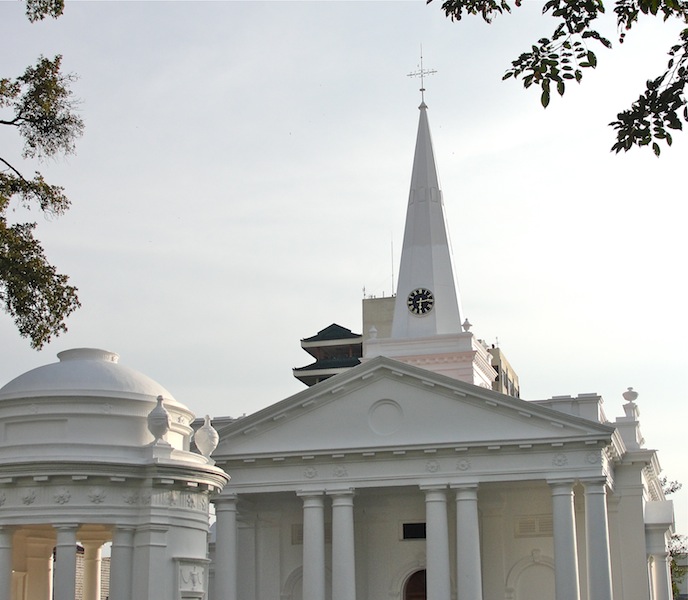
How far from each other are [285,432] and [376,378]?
3899 mm

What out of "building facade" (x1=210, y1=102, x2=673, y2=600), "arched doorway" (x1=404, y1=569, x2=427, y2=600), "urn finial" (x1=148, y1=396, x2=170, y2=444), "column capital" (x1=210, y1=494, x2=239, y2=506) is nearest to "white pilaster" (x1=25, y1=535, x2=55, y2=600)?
"urn finial" (x1=148, y1=396, x2=170, y2=444)

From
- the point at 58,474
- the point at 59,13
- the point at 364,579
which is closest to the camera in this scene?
the point at 59,13

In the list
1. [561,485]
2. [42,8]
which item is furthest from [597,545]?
[42,8]

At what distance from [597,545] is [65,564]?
22.0 meters

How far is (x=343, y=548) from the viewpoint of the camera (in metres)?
44.4

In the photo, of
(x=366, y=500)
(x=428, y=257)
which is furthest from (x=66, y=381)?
(x=428, y=257)

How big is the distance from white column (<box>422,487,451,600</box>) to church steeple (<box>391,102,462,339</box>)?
1306cm

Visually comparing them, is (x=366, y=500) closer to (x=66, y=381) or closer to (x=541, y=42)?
(x=66, y=381)

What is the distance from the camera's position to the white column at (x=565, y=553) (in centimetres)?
4203

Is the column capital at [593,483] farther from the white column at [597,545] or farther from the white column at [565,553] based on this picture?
the white column at [565,553]

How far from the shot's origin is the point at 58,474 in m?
26.0

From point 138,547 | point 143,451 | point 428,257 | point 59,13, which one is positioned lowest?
point 138,547

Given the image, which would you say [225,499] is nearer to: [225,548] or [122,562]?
[225,548]

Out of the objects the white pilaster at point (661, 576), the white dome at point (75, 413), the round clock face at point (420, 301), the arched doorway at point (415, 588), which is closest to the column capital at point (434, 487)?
the arched doorway at point (415, 588)
